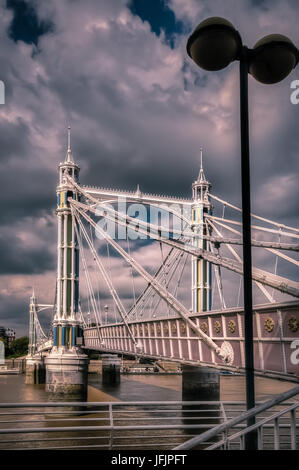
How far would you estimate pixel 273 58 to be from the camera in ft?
22.4

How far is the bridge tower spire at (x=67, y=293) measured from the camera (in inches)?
1405

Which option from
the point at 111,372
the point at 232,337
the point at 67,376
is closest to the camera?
the point at 232,337

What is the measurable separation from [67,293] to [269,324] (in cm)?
2638

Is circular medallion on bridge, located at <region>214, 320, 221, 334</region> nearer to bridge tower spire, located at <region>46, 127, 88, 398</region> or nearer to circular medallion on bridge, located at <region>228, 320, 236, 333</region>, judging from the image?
circular medallion on bridge, located at <region>228, 320, 236, 333</region>

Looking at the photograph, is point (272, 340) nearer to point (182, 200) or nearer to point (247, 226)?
point (247, 226)

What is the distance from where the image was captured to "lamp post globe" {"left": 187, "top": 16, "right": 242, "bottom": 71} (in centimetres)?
640

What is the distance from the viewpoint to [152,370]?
95.7m

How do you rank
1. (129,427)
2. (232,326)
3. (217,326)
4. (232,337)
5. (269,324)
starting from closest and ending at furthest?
1. (129,427)
2. (269,324)
3. (232,326)
4. (232,337)
5. (217,326)

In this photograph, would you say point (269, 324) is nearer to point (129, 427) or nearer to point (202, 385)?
point (129, 427)

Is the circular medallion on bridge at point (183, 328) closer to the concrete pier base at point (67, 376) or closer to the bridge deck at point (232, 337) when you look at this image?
the bridge deck at point (232, 337)

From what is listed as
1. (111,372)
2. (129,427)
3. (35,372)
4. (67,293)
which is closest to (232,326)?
(129,427)

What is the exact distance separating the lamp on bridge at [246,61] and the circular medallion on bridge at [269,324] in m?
11.1
